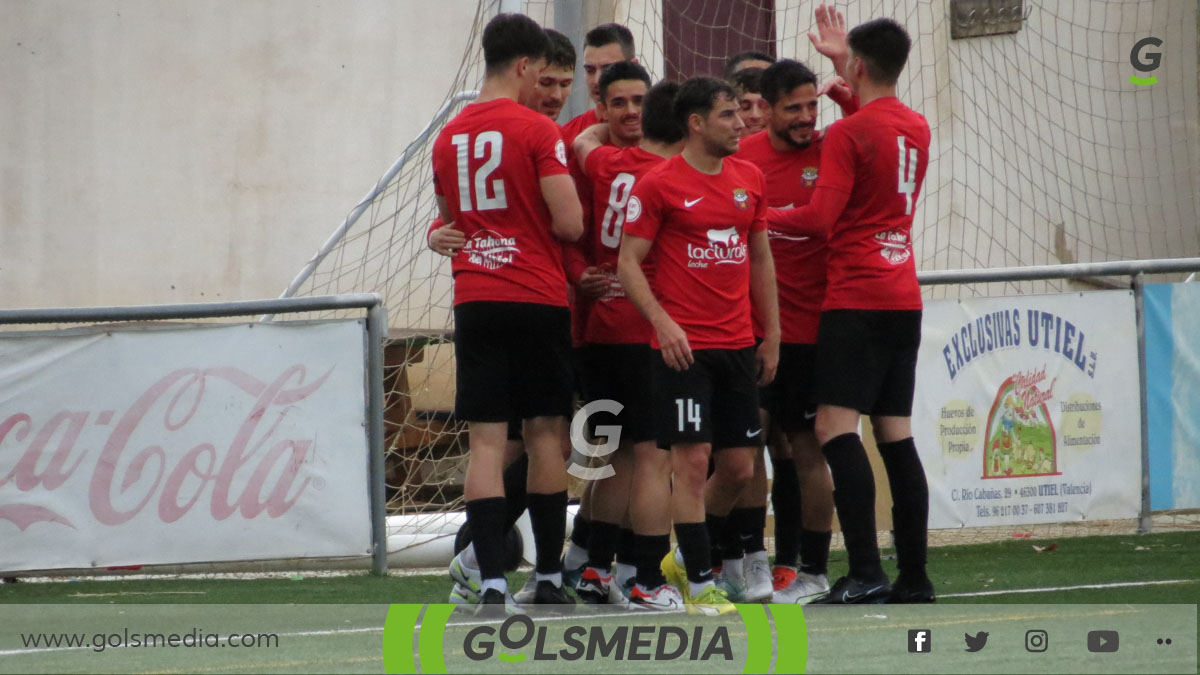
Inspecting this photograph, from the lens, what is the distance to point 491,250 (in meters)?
5.25

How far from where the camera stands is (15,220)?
1208 cm

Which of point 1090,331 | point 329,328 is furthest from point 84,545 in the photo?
point 1090,331

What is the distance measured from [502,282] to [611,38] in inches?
57.0

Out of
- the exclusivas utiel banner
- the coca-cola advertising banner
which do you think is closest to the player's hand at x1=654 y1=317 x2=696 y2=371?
the coca-cola advertising banner

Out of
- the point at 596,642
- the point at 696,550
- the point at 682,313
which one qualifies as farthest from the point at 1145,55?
the point at 596,642

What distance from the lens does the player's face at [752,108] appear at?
600cm

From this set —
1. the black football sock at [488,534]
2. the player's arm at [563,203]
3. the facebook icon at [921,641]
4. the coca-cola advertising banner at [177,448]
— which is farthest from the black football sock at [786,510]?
the coca-cola advertising banner at [177,448]

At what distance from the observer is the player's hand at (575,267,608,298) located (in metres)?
5.61

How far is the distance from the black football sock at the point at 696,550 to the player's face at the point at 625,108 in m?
1.46

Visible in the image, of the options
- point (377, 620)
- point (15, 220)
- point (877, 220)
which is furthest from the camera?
point (15, 220)

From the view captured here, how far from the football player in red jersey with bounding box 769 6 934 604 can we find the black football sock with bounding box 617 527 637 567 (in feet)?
2.34

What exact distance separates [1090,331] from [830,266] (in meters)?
3.13

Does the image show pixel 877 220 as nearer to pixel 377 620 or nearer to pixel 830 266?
pixel 830 266

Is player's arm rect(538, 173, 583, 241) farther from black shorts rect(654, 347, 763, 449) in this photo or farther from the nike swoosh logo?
the nike swoosh logo
